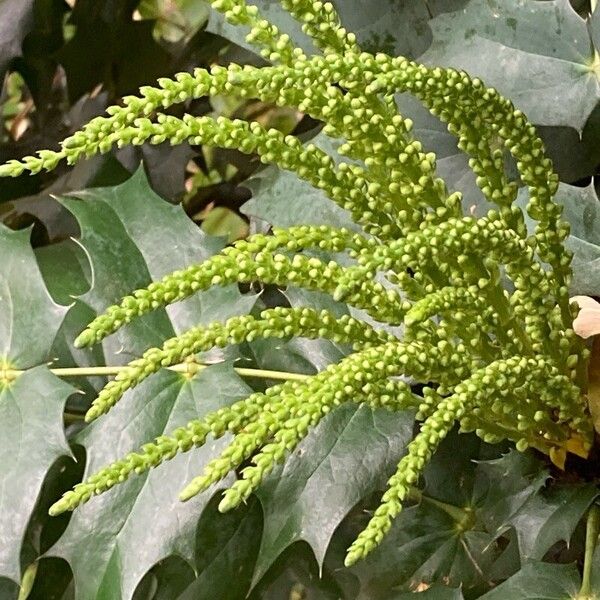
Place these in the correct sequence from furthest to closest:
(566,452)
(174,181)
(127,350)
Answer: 1. (174,181)
2. (127,350)
3. (566,452)

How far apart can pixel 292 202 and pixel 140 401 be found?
0.21 meters

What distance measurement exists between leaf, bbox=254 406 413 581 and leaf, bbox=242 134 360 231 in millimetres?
164

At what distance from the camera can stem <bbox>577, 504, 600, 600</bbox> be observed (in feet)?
1.80

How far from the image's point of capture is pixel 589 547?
1.86 ft

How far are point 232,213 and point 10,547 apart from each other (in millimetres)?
425

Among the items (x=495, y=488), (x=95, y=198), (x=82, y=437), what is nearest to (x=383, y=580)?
(x=495, y=488)

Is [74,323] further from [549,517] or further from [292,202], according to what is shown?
[549,517]

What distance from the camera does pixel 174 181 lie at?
2.99ft

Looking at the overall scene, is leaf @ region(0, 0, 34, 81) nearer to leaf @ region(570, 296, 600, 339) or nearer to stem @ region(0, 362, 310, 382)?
stem @ region(0, 362, 310, 382)

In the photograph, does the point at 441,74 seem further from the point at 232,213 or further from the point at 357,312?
the point at 232,213

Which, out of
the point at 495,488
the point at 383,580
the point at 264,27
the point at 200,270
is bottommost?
the point at 383,580

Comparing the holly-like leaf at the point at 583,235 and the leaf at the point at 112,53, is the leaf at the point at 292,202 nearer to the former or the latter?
the holly-like leaf at the point at 583,235

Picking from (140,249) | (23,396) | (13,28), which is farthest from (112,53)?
(23,396)

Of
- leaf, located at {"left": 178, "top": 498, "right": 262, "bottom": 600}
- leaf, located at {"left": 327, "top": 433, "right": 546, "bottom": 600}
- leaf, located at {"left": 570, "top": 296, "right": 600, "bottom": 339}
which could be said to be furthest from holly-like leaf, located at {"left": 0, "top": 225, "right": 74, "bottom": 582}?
leaf, located at {"left": 570, "top": 296, "right": 600, "bottom": 339}
